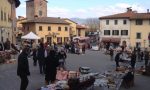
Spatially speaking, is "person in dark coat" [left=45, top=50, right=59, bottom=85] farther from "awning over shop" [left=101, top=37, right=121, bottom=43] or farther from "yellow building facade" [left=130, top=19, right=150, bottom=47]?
"awning over shop" [left=101, top=37, right=121, bottom=43]

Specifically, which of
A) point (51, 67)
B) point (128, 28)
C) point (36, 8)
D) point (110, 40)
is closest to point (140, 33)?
point (128, 28)

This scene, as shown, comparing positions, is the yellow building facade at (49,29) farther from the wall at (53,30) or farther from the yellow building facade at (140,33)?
the yellow building facade at (140,33)

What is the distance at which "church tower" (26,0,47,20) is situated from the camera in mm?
99975

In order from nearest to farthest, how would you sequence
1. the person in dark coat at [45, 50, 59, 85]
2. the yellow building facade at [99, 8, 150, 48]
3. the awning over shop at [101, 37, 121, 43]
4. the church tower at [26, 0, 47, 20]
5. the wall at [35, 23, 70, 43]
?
the person in dark coat at [45, 50, 59, 85], the yellow building facade at [99, 8, 150, 48], the awning over shop at [101, 37, 121, 43], the wall at [35, 23, 70, 43], the church tower at [26, 0, 47, 20]

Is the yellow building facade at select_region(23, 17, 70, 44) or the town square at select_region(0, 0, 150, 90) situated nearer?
the town square at select_region(0, 0, 150, 90)

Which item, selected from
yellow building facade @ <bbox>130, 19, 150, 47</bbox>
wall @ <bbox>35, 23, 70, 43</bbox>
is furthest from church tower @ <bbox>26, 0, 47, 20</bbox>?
yellow building facade @ <bbox>130, 19, 150, 47</bbox>

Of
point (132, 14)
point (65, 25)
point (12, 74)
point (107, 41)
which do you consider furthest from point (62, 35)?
point (12, 74)

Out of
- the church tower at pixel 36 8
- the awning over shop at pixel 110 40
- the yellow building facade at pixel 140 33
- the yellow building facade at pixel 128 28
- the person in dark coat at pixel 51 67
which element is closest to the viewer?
the person in dark coat at pixel 51 67

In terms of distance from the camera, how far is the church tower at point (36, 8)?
100.0m

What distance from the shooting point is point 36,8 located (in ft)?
328

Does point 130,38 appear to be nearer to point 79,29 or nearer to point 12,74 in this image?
point 79,29

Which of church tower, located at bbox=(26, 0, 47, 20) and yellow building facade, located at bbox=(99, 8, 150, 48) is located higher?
church tower, located at bbox=(26, 0, 47, 20)

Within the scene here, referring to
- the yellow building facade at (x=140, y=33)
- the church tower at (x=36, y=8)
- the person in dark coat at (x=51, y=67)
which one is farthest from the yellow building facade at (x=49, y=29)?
the person in dark coat at (x=51, y=67)

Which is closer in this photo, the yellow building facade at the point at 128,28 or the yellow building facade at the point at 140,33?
the yellow building facade at the point at 140,33
